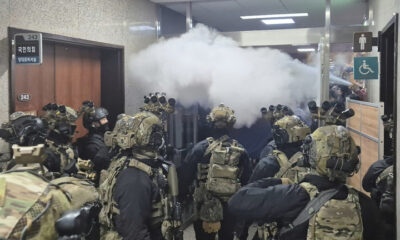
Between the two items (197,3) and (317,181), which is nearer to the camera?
(317,181)

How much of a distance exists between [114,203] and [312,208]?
53.5 inches

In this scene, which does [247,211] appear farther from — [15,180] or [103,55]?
[103,55]

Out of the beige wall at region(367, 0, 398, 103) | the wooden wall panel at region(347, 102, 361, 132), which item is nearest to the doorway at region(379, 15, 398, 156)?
the beige wall at region(367, 0, 398, 103)

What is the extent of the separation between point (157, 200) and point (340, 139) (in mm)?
1311

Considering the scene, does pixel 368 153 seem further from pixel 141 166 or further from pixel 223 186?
pixel 141 166

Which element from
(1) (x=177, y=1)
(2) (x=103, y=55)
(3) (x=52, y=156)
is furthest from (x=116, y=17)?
(3) (x=52, y=156)

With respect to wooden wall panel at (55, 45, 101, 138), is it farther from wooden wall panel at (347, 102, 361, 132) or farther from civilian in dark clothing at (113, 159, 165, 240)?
wooden wall panel at (347, 102, 361, 132)

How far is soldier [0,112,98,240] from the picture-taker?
5.38ft

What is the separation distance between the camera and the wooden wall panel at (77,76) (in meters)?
5.24

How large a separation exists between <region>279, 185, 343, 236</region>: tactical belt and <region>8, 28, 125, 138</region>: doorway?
2.87m

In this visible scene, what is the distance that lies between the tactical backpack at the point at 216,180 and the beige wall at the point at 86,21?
2062 millimetres

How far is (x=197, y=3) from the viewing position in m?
7.23

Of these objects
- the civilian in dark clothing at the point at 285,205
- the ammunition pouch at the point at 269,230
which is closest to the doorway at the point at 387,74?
the ammunition pouch at the point at 269,230

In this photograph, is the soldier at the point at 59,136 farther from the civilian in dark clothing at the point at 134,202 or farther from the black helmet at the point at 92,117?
the civilian in dark clothing at the point at 134,202
